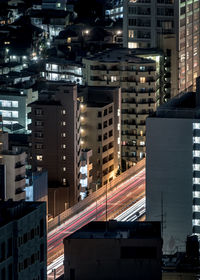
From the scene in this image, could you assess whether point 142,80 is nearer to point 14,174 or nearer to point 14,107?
point 14,107

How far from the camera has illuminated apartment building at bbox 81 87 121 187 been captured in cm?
9975

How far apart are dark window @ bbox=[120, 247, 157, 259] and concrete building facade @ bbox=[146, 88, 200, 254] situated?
2496 centimetres

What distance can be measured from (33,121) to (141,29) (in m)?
24.3

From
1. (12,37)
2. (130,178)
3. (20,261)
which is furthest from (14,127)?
(20,261)

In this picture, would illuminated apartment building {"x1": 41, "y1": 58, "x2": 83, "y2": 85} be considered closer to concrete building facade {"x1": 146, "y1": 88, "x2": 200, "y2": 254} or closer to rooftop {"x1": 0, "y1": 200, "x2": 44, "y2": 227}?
concrete building facade {"x1": 146, "y1": 88, "x2": 200, "y2": 254}

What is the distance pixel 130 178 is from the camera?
315 feet

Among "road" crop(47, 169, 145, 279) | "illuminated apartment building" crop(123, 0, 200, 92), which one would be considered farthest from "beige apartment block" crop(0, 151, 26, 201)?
"illuminated apartment building" crop(123, 0, 200, 92)

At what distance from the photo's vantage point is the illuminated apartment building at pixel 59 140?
9288 cm

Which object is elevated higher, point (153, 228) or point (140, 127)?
point (153, 228)

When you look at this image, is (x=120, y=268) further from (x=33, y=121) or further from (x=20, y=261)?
(x=33, y=121)

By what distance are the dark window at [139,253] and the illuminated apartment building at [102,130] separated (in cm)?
4802

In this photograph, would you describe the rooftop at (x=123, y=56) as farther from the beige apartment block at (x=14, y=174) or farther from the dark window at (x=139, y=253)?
the dark window at (x=139, y=253)

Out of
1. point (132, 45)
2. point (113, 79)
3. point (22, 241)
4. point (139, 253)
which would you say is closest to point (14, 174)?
point (113, 79)

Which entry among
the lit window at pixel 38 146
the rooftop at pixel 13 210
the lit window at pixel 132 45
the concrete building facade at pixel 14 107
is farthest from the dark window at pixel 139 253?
the lit window at pixel 132 45
